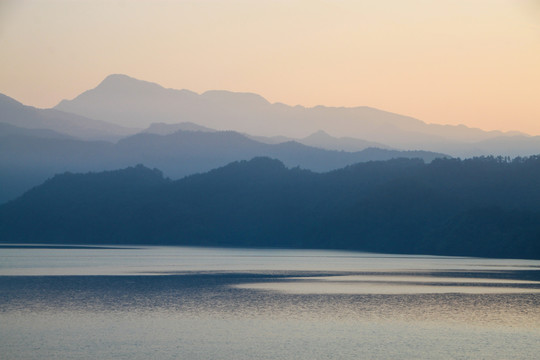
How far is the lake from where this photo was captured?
200 ft

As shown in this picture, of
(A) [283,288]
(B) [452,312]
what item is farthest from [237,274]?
(B) [452,312]

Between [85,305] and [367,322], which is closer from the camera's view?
[367,322]

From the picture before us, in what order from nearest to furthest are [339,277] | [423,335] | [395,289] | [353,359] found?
[353,359], [423,335], [395,289], [339,277]

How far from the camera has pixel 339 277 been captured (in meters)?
129

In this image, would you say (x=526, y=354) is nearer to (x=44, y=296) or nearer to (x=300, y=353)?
(x=300, y=353)

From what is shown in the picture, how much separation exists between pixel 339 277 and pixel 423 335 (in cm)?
6014

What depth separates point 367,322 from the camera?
251 ft

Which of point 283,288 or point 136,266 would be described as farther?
point 136,266

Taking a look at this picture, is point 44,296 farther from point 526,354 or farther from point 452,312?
point 526,354

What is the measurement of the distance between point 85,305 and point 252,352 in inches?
1327

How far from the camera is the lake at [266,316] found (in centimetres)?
6094

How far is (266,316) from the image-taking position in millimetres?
79500

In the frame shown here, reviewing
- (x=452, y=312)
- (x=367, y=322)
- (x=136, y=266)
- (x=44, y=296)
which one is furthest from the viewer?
(x=136, y=266)

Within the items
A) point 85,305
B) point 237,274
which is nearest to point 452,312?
point 85,305
